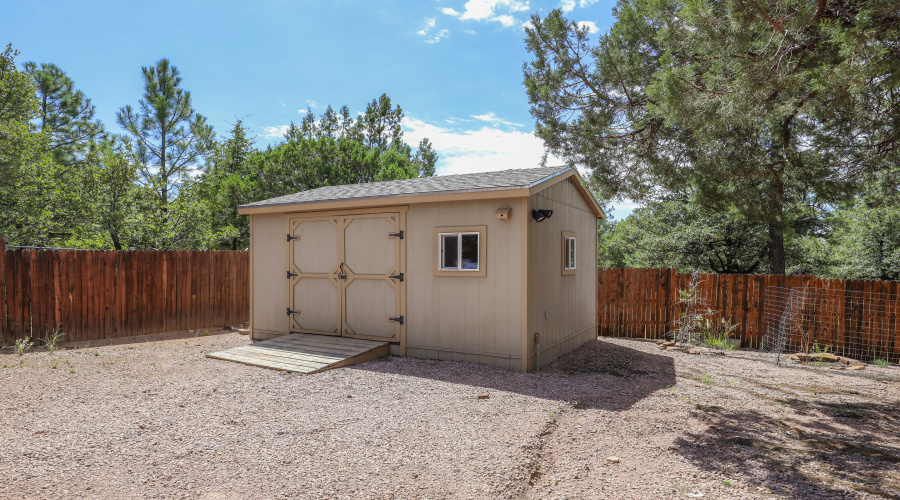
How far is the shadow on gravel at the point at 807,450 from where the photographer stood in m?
A: 2.82

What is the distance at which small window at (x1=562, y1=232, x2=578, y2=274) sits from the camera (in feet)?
23.1

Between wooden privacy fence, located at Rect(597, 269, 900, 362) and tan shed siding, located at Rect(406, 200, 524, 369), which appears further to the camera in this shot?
wooden privacy fence, located at Rect(597, 269, 900, 362)

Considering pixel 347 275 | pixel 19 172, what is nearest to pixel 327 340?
pixel 347 275

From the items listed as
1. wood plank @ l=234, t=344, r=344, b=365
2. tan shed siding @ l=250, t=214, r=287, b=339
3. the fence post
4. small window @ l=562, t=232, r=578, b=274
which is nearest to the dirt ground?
wood plank @ l=234, t=344, r=344, b=365

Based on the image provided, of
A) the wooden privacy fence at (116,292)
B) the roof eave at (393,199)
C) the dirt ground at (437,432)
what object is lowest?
the dirt ground at (437,432)

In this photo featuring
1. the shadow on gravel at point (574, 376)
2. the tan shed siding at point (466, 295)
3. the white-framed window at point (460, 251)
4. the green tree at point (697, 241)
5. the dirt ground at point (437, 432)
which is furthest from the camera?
the green tree at point (697, 241)

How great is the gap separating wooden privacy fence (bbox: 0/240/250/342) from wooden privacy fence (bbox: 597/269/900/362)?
7773 millimetres

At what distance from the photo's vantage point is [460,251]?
243 inches

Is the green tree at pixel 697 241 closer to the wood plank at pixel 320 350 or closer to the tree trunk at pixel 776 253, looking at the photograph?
the tree trunk at pixel 776 253

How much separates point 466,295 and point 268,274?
3709 millimetres

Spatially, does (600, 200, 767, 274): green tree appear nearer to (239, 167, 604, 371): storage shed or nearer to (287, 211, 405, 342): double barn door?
(239, 167, 604, 371): storage shed

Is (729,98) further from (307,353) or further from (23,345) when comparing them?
(23,345)

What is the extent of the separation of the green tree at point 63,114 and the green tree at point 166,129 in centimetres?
126

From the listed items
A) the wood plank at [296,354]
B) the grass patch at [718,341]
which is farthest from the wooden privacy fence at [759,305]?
the wood plank at [296,354]
